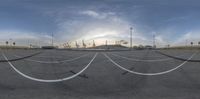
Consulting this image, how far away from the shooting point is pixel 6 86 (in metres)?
10.9

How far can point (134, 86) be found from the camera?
11492 millimetres

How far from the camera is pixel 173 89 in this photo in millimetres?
10945

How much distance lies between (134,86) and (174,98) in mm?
2449

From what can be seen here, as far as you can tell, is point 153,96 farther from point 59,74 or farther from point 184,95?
point 59,74

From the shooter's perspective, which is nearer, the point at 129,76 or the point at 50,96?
the point at 50,96

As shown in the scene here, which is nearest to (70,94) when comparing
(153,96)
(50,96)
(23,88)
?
(50,96)

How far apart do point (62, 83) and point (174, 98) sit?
15.4 feet

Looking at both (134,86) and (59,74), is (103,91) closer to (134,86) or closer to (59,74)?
(134,86)

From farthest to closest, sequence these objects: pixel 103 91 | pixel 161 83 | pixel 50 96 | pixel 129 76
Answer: pixel 129 76
pixel 161 83
pixel 103 91
pixel 50 96

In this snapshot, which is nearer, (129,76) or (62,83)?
(62,83)

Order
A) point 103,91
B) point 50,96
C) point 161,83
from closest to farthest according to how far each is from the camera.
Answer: point 50,96
point 103,91
point 161,83

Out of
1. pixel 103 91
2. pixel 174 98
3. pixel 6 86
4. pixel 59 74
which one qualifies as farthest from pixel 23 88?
pixel 174 98

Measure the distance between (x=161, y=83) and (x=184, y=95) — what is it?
8.45 ft

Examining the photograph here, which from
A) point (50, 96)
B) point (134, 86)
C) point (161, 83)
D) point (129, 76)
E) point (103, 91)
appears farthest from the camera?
point (129, 76)
